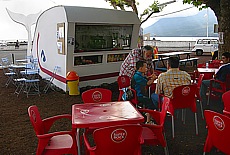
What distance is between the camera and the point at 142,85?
5.21 m

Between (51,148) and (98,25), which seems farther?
(98,25)

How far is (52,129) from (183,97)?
2.51 meters

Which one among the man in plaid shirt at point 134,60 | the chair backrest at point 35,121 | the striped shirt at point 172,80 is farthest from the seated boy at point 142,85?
the chair backrest at point 35,121

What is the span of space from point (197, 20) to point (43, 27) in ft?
443

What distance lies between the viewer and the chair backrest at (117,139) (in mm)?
2658

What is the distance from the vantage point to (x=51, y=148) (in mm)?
3381

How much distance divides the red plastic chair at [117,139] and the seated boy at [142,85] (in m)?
2.38

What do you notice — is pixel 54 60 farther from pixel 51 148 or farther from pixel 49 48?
pixel 51 148

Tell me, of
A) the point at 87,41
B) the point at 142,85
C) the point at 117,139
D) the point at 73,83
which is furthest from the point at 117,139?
the point at 87,41

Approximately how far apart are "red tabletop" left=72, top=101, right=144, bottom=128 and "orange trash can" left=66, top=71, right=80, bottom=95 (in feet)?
15.6

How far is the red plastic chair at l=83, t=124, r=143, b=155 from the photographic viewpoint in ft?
8.73

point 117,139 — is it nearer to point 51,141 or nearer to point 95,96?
point 51,141

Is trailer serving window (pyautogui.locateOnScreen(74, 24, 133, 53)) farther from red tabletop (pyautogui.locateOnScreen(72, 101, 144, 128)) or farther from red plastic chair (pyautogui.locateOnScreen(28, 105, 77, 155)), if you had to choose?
red plastic chair (pyautogui.locateOnScreen(28, 105, 77, 155))

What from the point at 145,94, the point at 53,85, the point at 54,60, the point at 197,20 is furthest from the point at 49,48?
the point at 197,20
